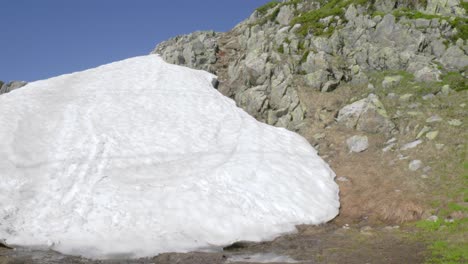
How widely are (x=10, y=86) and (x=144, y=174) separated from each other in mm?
26091

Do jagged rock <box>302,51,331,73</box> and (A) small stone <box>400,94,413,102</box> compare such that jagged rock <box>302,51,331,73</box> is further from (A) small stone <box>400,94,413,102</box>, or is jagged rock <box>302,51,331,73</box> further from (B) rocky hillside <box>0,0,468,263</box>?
(A) small stone <box>400,94,413,102</box>

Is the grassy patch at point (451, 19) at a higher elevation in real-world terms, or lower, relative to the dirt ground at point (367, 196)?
higher

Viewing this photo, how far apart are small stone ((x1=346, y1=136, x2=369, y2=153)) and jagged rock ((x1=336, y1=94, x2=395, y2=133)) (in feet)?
3.46

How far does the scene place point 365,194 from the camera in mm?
22016

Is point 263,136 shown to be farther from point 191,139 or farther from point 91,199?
point 91,199

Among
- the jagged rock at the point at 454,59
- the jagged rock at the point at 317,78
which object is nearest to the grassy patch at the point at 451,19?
the jagged rock at the point at 454,59

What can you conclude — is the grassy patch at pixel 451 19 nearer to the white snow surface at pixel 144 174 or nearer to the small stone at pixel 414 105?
the small stone at pixel 414 105

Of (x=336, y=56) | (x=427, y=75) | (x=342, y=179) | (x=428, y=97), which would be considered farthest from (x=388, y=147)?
(x=336, y=56)

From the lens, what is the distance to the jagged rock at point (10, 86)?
38156 millimetres

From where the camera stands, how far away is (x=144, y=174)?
2147cm

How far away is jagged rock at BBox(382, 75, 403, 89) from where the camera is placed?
30984 millimetres

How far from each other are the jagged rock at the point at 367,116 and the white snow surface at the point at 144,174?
4089 mm

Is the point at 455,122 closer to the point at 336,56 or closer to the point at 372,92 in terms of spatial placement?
the point at 372,92

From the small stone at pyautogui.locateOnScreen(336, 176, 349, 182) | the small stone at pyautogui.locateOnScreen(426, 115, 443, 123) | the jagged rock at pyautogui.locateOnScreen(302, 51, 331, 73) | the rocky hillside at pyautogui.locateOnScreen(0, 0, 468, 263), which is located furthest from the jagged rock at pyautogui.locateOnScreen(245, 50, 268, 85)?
the small stone at pyautogui.locateOnScreen(426, 115, 443, 123)
